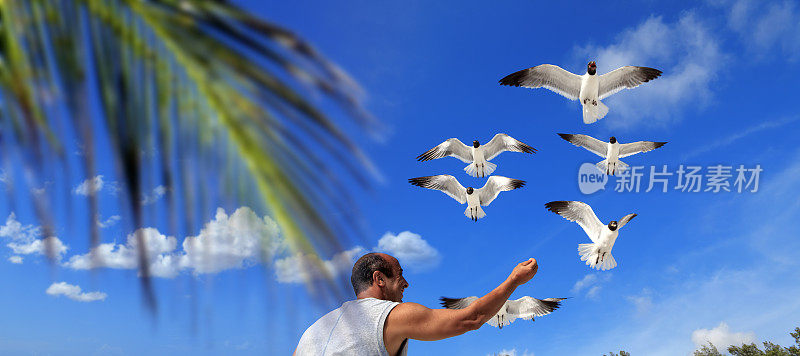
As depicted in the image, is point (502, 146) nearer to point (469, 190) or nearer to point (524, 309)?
point (469, 190)

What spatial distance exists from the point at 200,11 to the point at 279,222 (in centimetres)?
35

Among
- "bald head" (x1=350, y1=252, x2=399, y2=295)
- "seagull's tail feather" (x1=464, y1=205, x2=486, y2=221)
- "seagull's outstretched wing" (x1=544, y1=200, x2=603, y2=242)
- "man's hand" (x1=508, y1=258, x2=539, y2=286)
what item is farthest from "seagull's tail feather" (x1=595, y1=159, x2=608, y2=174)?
"man's hand" (x1=508, y1=258, x2=539, y2=286)

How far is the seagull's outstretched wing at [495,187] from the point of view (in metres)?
15.9

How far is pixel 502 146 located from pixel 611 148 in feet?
9.86

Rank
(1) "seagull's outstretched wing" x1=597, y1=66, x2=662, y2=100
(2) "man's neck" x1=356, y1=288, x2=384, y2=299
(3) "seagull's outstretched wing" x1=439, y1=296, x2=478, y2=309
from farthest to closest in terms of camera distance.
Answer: (1) "seagull's outstretched wing" x1=597, y1=66, x2=662, y2=100 → (3) "seagull's outstretched wing" x1=439, y1=296, x2=478, y2=309 → (2) "man's neck" x1=356, y1=288, x2=384, y2=299

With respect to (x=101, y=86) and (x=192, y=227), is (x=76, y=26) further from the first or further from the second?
(x=192, y=227)

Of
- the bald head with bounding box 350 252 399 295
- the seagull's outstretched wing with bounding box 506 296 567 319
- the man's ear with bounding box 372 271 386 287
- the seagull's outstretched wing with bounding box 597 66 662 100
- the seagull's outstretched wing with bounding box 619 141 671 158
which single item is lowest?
the man's ear with bounding box 372 271 386 287

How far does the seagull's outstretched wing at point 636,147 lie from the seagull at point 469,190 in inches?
136

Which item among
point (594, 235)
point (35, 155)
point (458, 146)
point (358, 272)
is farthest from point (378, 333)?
point (458, 146)

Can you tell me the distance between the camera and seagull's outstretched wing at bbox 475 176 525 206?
1588 cm

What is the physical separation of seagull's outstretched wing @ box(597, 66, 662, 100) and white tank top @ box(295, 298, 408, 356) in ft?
42.2

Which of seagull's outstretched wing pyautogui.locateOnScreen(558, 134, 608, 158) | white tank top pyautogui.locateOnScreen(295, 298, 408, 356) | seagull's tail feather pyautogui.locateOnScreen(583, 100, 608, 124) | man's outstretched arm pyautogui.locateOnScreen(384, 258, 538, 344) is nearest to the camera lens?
man's outstretched arm pyautogui.locateOnScreen(384, 258, 538, 344)

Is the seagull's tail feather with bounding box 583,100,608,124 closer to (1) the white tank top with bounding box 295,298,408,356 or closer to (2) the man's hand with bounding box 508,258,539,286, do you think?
(2) the man's hand with bounding box 508,258,539,286

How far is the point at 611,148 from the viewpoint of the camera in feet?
52.1
